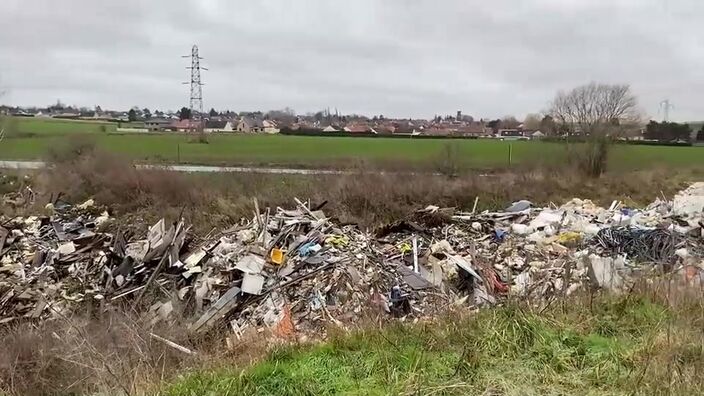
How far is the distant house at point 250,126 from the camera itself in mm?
45319

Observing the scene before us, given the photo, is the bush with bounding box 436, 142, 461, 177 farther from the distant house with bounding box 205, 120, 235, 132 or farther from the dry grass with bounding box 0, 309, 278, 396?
the distant house with bounding box 205, 120, 235, 132

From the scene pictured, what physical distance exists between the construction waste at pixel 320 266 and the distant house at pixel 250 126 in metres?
33.0

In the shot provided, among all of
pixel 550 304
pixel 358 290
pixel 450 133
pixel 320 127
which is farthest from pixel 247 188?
pixel 320 127

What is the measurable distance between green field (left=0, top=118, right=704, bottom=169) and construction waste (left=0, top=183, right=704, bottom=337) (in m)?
9.69

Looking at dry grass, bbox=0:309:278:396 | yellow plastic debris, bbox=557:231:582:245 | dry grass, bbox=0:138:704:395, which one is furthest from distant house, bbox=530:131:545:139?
dry grass, bbox=0:309:278:396

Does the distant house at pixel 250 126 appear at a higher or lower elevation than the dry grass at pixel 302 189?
higher

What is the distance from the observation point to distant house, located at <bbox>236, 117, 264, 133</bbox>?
45319 millimetres

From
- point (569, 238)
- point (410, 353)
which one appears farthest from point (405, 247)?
point (410, 353)

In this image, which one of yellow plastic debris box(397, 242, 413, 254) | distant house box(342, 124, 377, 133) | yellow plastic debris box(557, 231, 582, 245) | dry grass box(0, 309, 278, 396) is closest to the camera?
dry grass box(0, 309, 278, 396)

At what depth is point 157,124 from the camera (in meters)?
45.9

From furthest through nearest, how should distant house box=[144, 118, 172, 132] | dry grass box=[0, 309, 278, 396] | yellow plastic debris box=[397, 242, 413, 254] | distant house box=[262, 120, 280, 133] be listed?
distant house box=[262, 120, 280, 133] < distant house box=[144, 118, 172, 132] < yellow plastic debris box=[397, 242, 413, 254] < dry grass box=[0, 309, 278, 396]

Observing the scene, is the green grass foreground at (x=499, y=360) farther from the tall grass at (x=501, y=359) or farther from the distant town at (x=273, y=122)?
the distant town at (x=273, y=122)

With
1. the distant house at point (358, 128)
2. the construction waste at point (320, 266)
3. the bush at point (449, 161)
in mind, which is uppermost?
the distant house at point (358, 128)

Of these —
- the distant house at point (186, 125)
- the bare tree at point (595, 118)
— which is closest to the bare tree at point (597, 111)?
the bare tree at point (595, 118)
